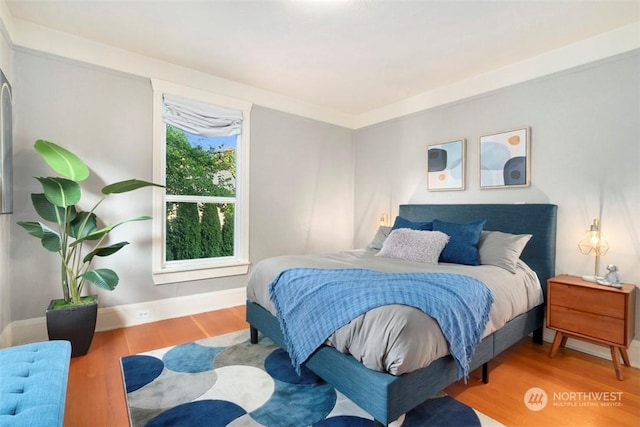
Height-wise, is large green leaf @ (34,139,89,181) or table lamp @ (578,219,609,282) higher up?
large green leaf @ (34,139,89,181)

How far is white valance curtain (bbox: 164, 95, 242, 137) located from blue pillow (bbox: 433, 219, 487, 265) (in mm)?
2643

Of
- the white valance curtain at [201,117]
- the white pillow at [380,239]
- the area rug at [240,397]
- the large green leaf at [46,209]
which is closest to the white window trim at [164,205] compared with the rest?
the white valance curtain at [201,117]

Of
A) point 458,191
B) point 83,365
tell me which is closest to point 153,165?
point 83,365

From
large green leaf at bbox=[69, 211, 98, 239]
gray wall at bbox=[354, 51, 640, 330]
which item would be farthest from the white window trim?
gray wall at bbox=[354, 51, 640, 330]

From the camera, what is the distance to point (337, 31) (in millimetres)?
2584

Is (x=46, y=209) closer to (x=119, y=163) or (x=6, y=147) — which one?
(x=6, y=147)

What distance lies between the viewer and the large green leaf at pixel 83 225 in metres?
2.57

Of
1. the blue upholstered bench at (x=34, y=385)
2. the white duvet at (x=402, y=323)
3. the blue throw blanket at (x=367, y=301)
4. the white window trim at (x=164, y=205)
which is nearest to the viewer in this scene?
the blue upholstered bench at (x=34, y=385)

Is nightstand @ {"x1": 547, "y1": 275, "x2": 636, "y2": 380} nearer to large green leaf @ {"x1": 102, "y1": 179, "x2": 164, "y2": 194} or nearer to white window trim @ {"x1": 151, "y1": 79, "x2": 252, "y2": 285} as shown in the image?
white window trim @ {"x1": 151, "y1": 79, "x2": 252, "y2": 285}

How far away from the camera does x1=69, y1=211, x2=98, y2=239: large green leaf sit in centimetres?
257

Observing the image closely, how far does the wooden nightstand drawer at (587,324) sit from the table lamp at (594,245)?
1.07 feet

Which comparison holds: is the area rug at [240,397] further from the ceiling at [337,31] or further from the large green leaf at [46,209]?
the ceiling at [337,31]

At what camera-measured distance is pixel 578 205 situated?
2.71 metres

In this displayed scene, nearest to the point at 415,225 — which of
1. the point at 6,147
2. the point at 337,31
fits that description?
the point at 337,31
